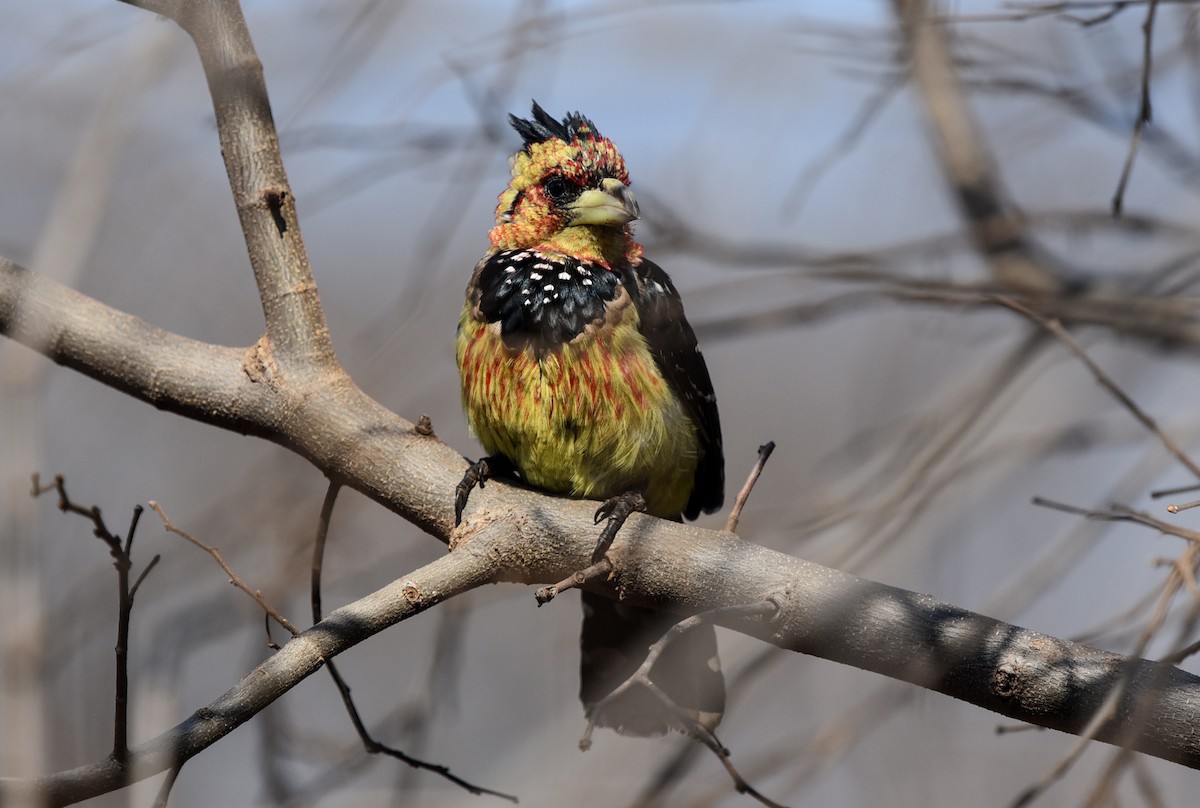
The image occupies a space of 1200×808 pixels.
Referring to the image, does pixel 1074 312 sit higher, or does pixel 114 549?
pixel 1074 312

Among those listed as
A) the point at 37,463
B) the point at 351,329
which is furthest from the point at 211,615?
the point at 351,329

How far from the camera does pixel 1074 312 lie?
3.05 meters

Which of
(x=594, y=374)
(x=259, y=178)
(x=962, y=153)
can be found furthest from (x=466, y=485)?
(x=962, y=153)

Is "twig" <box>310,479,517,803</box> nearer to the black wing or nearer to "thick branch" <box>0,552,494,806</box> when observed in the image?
"thick branch" <box>0,552,494,806</box>

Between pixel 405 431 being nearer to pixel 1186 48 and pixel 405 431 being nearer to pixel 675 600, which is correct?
pixel 675 600

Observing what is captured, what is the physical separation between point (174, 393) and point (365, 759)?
3.47 feet

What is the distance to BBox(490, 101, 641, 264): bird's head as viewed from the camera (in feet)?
10.3

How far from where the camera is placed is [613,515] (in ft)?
8.30

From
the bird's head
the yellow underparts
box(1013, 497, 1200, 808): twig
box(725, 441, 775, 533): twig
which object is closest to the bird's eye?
the bird's head

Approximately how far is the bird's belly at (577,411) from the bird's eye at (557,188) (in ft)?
1.60

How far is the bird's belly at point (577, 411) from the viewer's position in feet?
9.52

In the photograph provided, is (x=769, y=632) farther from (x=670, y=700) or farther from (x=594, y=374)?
(x=594, y=374)

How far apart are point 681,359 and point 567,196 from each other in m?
0.60

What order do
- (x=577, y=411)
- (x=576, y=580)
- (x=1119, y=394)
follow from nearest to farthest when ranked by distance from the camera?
1. (x=576, y=580)
2. (x=1119, y=394)
3. (x=577, y=411)
